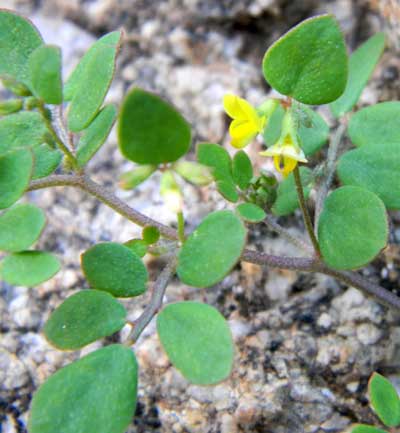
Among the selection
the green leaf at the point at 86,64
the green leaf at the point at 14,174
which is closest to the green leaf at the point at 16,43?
the green leaf at the point at 86,64

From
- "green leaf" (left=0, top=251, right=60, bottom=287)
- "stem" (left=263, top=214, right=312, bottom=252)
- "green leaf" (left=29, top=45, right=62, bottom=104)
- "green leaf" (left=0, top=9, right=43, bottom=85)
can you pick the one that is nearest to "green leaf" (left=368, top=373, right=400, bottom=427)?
"stem" (left=263, top=214, right=312, bottom=252)

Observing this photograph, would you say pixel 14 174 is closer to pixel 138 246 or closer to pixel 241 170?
pixel 138 246

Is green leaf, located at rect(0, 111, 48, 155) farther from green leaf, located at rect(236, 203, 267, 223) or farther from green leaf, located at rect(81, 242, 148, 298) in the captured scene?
green leaf, located at rect(236, 203, 267, 223)

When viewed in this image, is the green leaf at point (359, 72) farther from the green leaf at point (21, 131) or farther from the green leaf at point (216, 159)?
the green leaf at point (21, 131)

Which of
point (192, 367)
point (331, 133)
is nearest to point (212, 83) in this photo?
point (331, 133)

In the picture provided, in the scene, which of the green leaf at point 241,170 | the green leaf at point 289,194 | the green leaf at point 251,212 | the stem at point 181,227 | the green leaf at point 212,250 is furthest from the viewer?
the green leaf at point 289,194
